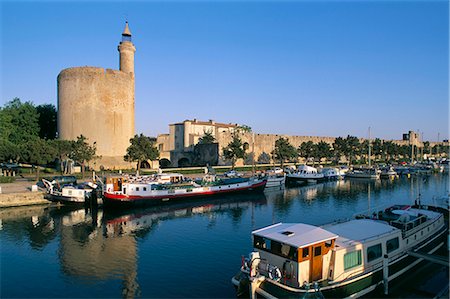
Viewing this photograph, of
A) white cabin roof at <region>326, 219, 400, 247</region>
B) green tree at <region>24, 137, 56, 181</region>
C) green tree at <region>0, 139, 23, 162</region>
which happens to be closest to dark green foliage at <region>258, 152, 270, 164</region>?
green tree at <region>24, 137, 56, 181</region>

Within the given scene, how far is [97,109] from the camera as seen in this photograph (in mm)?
46875

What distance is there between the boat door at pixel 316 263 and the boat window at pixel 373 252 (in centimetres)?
218

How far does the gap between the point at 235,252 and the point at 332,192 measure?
23064mm

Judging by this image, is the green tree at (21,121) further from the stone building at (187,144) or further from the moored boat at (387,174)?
the moored boat at (387,174)

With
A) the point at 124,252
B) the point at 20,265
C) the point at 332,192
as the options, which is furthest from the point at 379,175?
the point at 20,265

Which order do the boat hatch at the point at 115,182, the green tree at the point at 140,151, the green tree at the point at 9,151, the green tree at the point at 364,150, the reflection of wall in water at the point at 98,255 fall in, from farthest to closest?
the green tree at the point at 364,150, the green tree at the point at 140,151, the green tree at the point at 9,151, the boat hatch at the point at 115,182, the reflection of wall in water at the point at 98,255

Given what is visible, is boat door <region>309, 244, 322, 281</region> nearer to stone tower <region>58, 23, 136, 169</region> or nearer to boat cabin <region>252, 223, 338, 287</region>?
boat cabin <region>252, 223, 338, 287</region>

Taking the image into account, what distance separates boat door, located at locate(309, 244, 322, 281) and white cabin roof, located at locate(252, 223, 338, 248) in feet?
0.95

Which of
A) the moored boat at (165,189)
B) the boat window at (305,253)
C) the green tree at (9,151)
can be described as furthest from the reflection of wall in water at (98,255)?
the green tree at (9,151)

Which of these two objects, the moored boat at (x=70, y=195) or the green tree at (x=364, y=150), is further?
the green tree at (x=364, y=150)

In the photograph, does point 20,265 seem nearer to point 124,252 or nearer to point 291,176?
point 124,252

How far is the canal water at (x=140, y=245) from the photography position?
457 inches

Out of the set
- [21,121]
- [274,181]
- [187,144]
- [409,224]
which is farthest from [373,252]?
[187,144]

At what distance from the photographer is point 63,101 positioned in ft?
155
